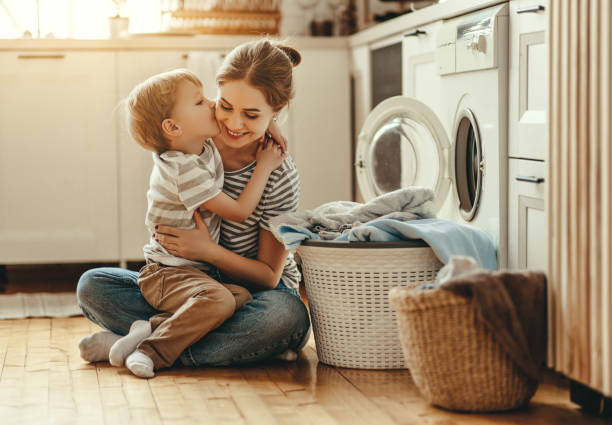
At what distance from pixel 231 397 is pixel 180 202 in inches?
20.5

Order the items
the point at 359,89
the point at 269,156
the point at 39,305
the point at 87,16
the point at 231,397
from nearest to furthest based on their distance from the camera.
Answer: the point at 231,397 < the point at 269,156 < the point at 39,305 < the point at 359,89 < the point at 87,16

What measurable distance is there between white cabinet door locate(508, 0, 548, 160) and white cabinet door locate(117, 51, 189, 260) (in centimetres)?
163

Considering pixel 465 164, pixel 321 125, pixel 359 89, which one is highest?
pixel 359 89

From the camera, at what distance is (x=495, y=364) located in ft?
5.04

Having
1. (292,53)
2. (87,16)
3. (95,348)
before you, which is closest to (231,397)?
(95,348)

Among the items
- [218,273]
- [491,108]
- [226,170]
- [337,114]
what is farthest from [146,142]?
[337,114]

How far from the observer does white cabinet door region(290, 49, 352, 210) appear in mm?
3393

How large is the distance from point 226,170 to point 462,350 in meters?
0.85

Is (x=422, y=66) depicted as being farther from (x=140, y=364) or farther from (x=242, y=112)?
(x=140, y=364)

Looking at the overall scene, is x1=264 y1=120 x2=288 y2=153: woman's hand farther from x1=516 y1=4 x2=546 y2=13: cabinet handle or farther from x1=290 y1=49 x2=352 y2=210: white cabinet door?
x1=290 y1=49 x2=352 y2=210: white cabinet door

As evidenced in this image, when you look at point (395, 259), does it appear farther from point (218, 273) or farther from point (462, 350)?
point (218, 273)

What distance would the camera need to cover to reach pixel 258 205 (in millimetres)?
2137

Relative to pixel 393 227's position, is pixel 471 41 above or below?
above

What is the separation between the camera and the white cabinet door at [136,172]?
3271mm
